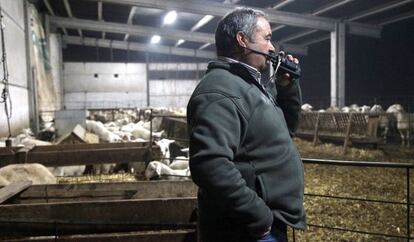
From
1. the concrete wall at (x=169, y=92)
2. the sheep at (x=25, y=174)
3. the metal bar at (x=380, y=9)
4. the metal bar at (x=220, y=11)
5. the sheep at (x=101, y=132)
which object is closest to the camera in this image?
the sheep at (x=25, y=174)

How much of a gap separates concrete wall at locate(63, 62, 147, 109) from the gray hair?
31.6m

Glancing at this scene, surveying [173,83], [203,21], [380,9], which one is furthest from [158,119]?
[173,83]

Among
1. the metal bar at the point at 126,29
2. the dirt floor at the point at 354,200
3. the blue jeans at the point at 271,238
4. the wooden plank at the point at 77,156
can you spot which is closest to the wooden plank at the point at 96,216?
the blue jeans at the point at 271,238

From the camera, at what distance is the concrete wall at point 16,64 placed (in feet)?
33.1

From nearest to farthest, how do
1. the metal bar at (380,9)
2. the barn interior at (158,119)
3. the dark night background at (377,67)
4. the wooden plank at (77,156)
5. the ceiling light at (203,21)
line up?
the barn interior at (158,119) < the wooden plank at (77,156) < the metal bar at (380,9) < the dark night background at (377,67) < the ceiling light at (203,21)

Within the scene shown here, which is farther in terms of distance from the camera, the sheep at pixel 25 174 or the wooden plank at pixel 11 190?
the sheep at pixel 25 174

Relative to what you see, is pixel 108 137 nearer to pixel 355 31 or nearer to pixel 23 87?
pixel 23 87

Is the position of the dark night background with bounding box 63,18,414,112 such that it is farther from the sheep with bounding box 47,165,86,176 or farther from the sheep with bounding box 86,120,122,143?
the sheep with bounding box 47,165,86,176

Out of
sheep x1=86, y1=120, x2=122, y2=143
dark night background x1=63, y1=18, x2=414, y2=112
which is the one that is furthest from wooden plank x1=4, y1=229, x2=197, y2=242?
dark night background x1=63, y1=18, x2=414, y2=112

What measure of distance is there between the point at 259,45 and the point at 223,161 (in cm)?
67

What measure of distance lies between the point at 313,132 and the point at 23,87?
10850 mm

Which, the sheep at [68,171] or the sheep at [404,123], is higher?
the sheep at [404,123]

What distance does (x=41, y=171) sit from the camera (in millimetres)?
5465

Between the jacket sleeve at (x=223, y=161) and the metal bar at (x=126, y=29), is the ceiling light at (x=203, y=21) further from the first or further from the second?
the jacket sleeve at (x=223, y=161)
